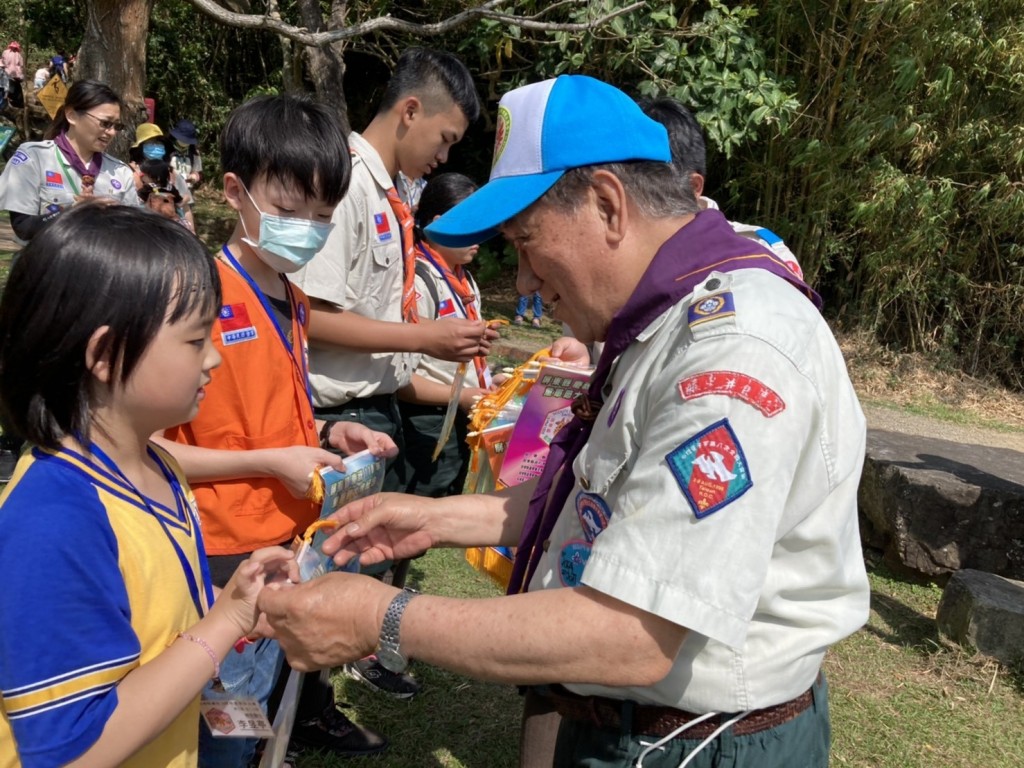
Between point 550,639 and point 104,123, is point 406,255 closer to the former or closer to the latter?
point 550,639

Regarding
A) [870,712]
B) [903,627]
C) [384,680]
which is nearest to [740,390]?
[384,680]

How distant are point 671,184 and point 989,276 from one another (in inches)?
383

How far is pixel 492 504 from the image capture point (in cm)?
201

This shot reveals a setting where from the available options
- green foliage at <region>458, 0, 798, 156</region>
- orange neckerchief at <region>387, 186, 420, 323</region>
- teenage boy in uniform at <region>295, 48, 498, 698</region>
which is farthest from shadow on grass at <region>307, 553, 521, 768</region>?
green foliage at <region>458, 0, 798, 156</region>

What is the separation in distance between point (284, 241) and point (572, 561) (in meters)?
1.23

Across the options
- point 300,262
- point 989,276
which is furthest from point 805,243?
point 300,262

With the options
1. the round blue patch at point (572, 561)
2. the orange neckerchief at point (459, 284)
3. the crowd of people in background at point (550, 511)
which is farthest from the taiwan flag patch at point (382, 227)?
the round blue patch at point (572, 561)

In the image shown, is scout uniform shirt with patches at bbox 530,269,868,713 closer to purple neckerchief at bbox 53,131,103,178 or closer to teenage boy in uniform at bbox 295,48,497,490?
teenage boy in uniform at bbox 295,48,497,490

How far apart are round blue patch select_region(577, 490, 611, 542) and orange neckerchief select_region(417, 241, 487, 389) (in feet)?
7.02

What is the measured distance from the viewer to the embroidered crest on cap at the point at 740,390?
4.00 feet

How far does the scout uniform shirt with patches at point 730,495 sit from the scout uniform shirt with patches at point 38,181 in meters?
4.43

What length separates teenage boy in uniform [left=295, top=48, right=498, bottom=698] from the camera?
2787 mm

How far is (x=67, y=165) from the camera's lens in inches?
214

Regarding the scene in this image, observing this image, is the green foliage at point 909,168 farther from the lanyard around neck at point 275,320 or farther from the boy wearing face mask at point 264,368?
the lanyard around neck at point 275,320
